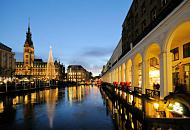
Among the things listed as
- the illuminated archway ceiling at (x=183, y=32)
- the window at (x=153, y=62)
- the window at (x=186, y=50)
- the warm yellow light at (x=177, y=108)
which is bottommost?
the warm yellow light at (x=177, y=108)

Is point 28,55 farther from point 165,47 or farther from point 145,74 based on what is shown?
point 165,47

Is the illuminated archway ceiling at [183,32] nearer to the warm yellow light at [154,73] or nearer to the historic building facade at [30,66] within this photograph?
the warm yellow light at [154,73]

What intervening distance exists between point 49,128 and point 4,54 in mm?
96743

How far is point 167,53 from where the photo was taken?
49.0 feet

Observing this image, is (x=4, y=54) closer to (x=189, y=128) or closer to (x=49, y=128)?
(x=49, y=128)

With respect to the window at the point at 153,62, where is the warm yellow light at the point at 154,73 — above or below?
below

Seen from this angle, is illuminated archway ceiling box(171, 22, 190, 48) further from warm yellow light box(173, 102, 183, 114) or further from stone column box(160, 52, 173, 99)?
warm yellow light box(173, 102, 183, 114)

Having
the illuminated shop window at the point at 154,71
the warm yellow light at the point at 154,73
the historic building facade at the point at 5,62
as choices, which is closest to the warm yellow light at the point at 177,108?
the illuminated shop window at the point at 154,71

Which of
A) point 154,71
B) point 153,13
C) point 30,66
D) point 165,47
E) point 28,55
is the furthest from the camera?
point 30,66

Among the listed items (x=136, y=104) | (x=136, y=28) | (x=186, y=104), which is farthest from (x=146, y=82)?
(x=136, y=28)

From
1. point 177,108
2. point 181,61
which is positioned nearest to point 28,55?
point 181,61

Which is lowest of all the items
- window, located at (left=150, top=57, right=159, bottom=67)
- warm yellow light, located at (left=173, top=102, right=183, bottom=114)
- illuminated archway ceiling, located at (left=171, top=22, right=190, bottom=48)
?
warm yellow light, located at (left=173, top=102, right=183, bottom=114)

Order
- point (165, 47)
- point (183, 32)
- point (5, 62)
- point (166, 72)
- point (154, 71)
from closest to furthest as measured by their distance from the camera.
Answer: point (165, 47) → point (166, 72) → point (183, 32) → point (154, 71) → point (5, 62)

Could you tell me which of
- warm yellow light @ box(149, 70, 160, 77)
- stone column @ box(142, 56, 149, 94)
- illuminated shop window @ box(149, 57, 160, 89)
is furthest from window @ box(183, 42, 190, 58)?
warm yellow light @ box(149, 70, 160, 77)
